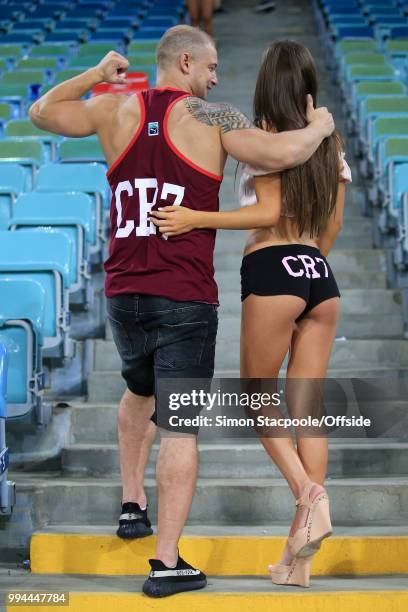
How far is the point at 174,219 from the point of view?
122 inches

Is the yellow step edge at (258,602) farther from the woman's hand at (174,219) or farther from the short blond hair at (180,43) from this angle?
the short blond hair at (180,43)

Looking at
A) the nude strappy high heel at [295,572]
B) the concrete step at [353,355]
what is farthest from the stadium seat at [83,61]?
the nude strappy high heel at [295,572]

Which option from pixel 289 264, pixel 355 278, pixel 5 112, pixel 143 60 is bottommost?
pixel 355 278

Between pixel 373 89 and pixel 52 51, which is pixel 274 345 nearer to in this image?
pixel 373 89

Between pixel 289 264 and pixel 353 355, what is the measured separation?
183 centimetres

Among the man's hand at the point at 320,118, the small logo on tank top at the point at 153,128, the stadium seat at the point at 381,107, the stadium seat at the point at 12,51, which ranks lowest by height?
the stadium seat at the point at 381,107

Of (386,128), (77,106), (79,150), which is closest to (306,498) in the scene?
(77,106)

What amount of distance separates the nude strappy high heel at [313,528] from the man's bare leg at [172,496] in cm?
33

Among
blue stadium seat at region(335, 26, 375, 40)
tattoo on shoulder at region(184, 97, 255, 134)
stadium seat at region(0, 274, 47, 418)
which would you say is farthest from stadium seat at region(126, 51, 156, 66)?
tattoo on shoulder at region(184, 97, 255, 134)

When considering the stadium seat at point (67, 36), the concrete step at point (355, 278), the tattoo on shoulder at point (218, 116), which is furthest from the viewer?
the stadium seat at point (67, 36)

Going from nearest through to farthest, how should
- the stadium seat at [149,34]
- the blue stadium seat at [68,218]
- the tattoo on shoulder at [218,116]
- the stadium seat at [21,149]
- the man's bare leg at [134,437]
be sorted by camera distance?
the tattoo on shoulder at [218,116], the man's bare leg at [134,437], the blue stadium seat at [68,218], the stadium seat at [21,149], the stadium seat at [149,34]

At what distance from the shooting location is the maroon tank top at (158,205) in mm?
3133

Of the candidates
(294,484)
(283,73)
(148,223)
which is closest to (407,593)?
(294,484)

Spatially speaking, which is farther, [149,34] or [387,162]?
[149,34]
